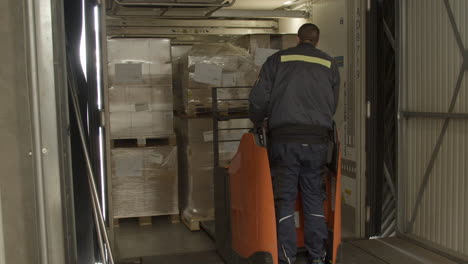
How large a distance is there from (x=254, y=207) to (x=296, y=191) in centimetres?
40

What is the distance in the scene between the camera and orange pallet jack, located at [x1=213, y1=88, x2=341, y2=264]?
13.9 feet

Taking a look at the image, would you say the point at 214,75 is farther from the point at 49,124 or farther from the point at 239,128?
the point at 49,124

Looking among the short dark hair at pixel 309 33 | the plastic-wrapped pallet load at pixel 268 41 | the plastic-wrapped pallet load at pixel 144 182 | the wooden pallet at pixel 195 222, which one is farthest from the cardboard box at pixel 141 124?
the short dark hair at pixel 309 33

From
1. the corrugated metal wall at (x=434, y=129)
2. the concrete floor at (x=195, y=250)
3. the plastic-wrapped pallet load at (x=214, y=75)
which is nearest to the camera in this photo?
the corrugated metal wall at (x=434, y=129)

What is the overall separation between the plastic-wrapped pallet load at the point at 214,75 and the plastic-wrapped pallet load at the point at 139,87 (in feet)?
0.94

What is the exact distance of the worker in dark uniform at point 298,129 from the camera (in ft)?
14.2

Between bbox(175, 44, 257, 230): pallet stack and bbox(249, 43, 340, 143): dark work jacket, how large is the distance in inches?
63.1

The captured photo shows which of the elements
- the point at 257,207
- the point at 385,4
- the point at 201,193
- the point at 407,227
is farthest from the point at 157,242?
the point at 385,4

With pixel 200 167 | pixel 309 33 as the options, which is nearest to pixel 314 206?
pixel 309 33

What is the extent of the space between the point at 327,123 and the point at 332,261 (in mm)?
1179

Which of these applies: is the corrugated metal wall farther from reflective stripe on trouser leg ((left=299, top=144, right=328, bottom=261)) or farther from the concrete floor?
reflective stripe on trouser leg ((left=299, top=144, right=328, bottom=261))

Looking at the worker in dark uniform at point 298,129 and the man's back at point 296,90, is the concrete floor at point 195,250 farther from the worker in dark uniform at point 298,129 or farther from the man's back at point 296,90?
the man's back at point 296,90

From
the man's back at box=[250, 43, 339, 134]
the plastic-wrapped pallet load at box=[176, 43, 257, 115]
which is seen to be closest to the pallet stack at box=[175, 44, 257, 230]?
the plastic-wrapped pallet load at box=[176, 43, 257, 115]

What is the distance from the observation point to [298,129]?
433cm
